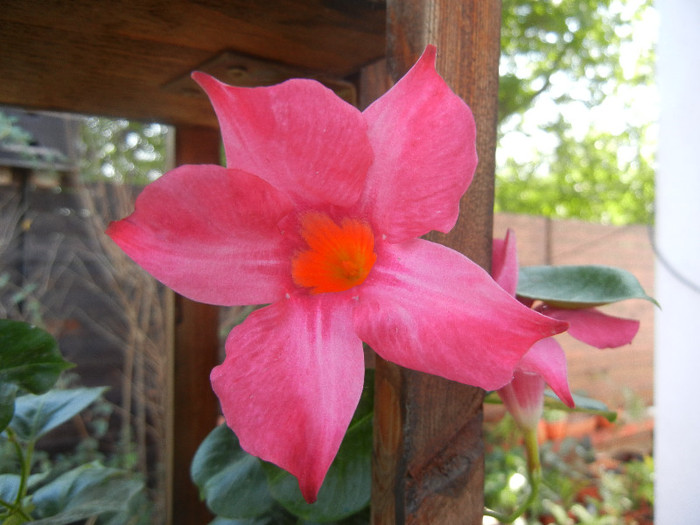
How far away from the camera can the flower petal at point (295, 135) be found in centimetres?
29

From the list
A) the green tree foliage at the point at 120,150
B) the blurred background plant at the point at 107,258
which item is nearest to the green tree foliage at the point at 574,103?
the blurred background plant at the point at 107,258

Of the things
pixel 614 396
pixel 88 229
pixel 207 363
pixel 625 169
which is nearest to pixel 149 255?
pixel 207 363

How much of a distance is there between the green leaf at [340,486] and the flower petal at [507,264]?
190mm

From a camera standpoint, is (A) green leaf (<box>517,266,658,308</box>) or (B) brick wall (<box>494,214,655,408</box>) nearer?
(A) green leaf (<box>517,266,658,308</box>)

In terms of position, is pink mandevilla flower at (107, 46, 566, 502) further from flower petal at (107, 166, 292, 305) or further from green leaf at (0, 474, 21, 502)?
green leaf at (0, 474, 21, 502)

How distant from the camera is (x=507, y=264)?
415 millimetres

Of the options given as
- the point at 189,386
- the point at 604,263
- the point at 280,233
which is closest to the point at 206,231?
the point at 280,233

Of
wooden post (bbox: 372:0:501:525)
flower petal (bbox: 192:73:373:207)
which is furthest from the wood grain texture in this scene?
flower petal (bbox: 192:73:373:207)

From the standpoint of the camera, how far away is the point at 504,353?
0.90ft

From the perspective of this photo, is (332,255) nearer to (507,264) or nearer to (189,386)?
(507,264)

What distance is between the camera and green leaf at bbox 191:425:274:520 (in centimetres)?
51

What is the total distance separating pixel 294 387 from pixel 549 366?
0.61 feet

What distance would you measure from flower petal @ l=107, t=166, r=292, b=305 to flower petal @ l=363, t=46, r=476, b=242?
0.23ft

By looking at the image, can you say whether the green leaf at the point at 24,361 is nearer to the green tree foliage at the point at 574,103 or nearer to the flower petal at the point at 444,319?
the flower petal at the point at 444,319
